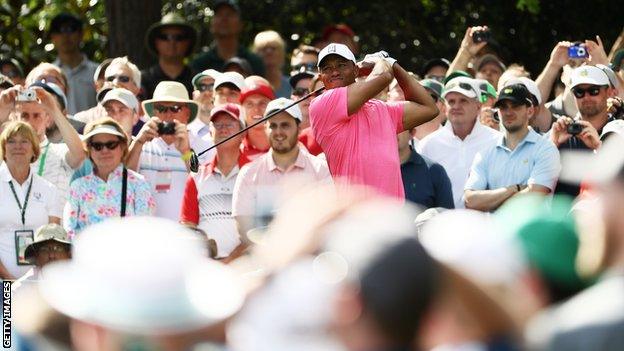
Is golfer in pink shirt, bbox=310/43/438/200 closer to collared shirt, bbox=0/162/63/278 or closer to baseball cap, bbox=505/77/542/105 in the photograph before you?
baseball cap, bbox=505/77/542/105

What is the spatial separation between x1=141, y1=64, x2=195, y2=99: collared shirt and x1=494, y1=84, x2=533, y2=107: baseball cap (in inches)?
156

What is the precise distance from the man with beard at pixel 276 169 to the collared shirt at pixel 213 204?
20 cm

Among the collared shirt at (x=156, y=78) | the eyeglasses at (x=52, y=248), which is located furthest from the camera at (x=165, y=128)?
the collared shirt at (x=156, y=78)

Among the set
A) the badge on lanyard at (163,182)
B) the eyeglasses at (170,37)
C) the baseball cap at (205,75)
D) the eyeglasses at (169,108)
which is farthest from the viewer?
the eyeglasses at (170,37)

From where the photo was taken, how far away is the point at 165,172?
38.2 feet

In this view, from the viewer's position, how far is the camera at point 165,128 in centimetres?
1168

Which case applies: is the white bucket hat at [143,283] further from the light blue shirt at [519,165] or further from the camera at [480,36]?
→ the camera at [480,36]

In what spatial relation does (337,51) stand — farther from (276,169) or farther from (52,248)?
(52,248)

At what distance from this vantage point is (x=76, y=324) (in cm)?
403

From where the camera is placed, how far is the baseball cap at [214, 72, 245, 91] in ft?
41.3

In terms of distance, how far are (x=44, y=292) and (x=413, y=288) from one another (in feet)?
3.74

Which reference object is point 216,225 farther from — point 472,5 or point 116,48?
point 472,5

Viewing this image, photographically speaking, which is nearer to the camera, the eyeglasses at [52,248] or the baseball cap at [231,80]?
the eyeglasses at [52,248]

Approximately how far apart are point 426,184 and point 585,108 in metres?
1.43
